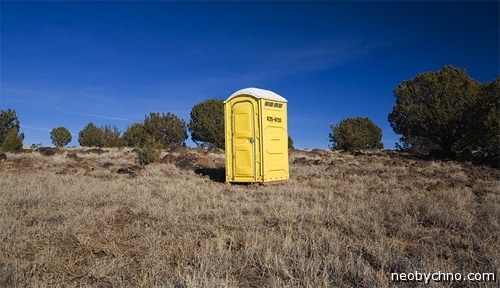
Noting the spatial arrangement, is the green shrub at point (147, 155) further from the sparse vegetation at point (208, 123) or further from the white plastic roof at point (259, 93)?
the sparse vegetation at point (208, 123)

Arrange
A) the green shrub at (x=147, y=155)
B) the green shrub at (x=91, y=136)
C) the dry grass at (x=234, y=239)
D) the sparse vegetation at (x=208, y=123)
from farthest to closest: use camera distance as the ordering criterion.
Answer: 1. the green shrub at (x=91, y=136)
2. the sparse vegetation at (x=208, y=123)
3. the green shrub at (x=147, y=155)
4. the dry grass at (x=234, y=239)

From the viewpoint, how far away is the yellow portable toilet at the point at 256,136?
335 inches

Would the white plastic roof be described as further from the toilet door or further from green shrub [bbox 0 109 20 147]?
green shrub [bbox 0 109 20 147]

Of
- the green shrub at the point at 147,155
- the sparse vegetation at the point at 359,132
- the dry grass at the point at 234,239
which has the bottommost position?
the dry grass at the point at 234,239

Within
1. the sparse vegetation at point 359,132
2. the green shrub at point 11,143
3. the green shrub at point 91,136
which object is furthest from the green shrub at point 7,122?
the sparse vegetation at point 359,132

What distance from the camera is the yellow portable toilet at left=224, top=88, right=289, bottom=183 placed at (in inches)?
335

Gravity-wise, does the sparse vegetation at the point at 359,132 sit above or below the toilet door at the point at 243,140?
above

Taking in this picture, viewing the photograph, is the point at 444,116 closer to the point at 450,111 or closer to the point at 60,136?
the point at 450,111

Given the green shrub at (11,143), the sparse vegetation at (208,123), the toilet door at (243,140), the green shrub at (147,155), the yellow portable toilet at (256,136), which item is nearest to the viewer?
the yellow portable toilet at (256,136)

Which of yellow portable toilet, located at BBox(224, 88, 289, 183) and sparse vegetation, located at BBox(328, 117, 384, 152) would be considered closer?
yellow portable toilet, located at BBox(224, 88, 289, 183)

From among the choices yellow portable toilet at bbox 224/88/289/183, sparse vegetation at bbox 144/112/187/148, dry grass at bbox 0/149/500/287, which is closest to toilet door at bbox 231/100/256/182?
yellow portable toilet at bbox 224/88/289/183

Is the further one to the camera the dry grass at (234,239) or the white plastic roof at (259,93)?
the white plastic roof at (259,93)

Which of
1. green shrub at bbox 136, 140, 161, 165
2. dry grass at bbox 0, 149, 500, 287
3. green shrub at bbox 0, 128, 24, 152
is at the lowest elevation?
dry grass at bbox 0, 149, 500, 287

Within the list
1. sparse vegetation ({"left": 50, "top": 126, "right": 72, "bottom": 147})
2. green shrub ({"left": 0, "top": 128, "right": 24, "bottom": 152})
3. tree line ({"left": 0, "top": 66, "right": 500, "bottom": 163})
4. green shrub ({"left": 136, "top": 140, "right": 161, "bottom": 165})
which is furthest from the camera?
sparse vegetation ({"left": 50, "top": 126, "right": 72, "bottom": 147})
